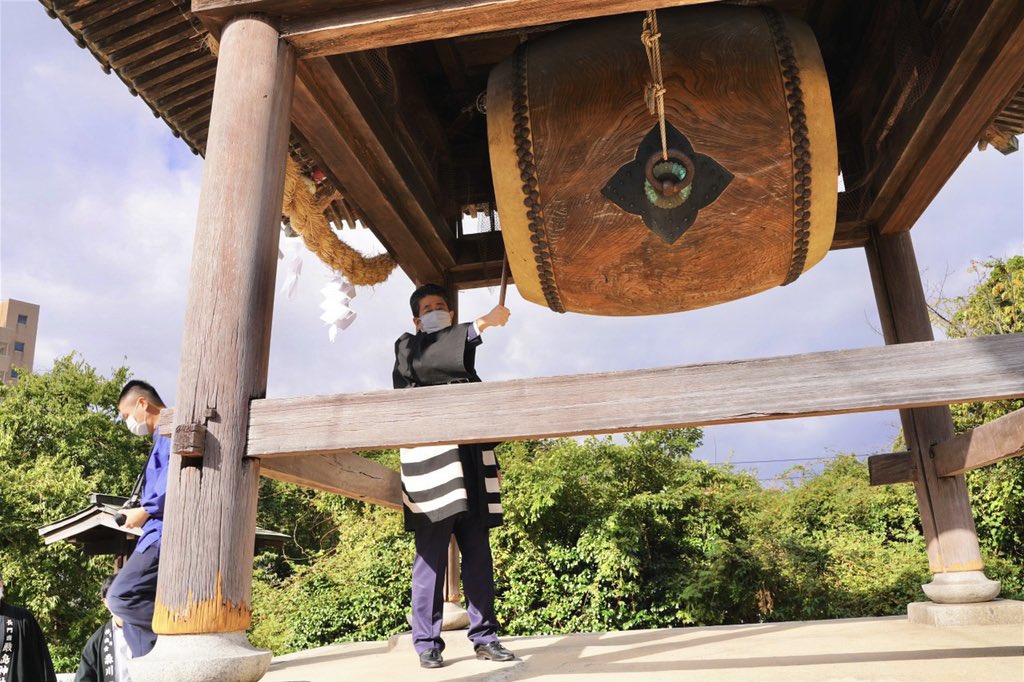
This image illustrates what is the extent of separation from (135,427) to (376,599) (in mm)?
5377

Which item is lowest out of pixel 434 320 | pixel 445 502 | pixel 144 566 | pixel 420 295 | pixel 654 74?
pixel 144 566

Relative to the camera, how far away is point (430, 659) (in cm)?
279

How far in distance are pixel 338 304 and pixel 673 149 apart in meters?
2.01

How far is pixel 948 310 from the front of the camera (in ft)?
30.0

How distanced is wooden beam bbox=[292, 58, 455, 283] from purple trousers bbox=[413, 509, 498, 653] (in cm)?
145

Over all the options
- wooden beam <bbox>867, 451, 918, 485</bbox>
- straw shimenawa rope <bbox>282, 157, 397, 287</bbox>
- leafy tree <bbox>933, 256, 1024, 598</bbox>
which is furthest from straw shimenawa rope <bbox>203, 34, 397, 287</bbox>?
leafy tree <bbox>933, 256, 1024, 598</bbox>

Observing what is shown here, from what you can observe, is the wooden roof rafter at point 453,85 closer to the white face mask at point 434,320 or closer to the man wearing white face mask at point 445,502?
the white face mask at point 434,320

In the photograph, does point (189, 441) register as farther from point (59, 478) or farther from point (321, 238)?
point (59, 478)

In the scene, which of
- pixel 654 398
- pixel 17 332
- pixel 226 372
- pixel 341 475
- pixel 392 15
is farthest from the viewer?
pixel 17 332

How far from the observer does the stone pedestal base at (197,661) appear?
63.1 inches

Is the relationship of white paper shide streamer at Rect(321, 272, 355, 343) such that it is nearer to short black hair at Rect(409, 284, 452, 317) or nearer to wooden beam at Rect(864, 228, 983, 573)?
short black hair at Rect(409, 284, 452, 317)

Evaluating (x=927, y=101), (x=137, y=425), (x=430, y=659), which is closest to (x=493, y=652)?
(x=430, y=659)

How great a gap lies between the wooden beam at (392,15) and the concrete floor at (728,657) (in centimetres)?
198

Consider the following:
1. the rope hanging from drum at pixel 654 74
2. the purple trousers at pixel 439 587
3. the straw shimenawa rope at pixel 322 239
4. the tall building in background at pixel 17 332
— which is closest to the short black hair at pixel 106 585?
the purple trousers at pixel 439 587
